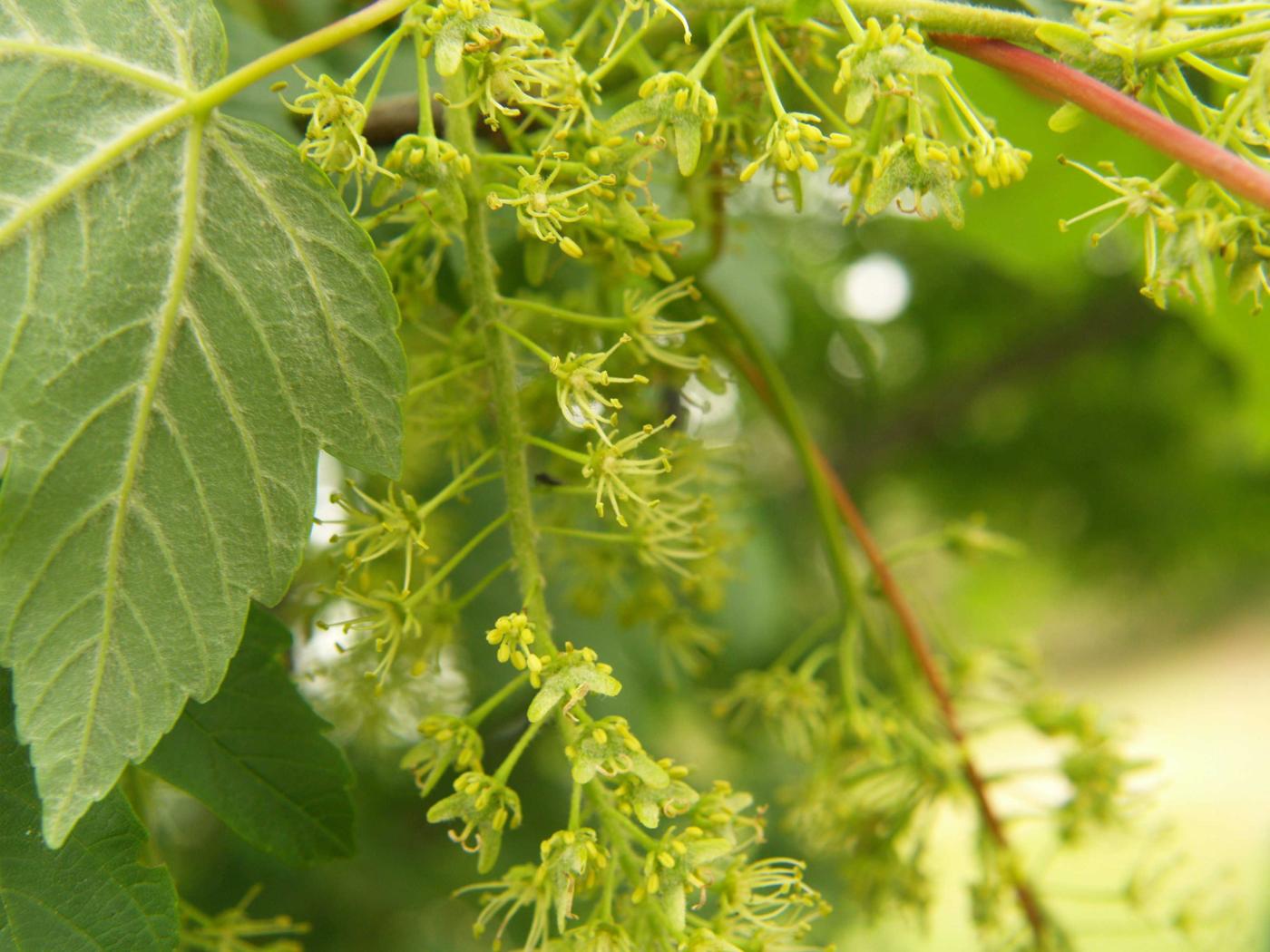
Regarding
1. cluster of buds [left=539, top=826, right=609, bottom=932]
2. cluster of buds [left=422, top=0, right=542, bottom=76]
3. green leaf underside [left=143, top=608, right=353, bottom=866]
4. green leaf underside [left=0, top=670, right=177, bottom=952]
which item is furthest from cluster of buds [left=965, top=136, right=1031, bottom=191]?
A: green leaf underside [left=0, top=670, right=177, bottom=952]

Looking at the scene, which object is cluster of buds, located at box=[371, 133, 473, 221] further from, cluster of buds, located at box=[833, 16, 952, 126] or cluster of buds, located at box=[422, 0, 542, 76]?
cluster of buds, located at box=[833, 16, 952, 126]

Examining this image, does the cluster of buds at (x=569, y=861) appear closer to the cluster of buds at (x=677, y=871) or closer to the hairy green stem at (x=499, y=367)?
the cluster of buds at (x=677, y=871)

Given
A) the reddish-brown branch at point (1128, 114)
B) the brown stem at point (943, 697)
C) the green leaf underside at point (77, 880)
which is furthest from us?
the brown stem at point (943, 697)

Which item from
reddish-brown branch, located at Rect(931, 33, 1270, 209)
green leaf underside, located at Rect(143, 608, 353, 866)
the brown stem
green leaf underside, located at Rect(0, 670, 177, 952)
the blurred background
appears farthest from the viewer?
the blurred background

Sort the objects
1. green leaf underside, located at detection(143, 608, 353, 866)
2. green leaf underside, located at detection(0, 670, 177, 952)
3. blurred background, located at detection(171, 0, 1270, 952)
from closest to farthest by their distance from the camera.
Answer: green leaf underside, located at detection(0, 670, 177, 952) → green leaf underside, located at detection(143, 608, 353, 866) → blurred background, located at detection(171, 0, 1270, 952)

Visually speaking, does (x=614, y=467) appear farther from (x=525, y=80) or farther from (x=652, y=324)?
(x=525, y=80)

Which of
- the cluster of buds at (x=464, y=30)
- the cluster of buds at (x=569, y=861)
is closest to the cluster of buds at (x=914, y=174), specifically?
the cluster of buds at (x=464, y=30)
